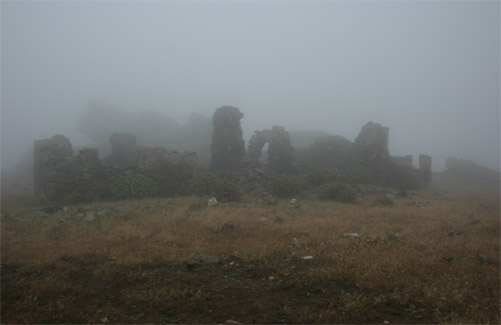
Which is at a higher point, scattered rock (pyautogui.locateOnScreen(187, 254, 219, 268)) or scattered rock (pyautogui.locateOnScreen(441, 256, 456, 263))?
scattered rock (pyautogui.locateOnScreen(441, 256, 456, 263))

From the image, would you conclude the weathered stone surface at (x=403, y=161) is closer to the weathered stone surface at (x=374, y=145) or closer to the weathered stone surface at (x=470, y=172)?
the weathered stone surface at (x=374, y=145)

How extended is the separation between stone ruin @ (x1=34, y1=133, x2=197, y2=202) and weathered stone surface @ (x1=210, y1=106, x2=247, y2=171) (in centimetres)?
455

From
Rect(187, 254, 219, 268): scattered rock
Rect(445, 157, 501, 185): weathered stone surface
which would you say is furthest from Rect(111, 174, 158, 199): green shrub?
Rect(445, 157, 501, 185): weathered stone surface

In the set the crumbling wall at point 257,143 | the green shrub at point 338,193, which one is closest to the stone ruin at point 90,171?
the green shrub at point 338,193

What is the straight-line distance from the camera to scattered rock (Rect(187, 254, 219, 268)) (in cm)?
623

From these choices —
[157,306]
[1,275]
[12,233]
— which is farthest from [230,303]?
[12,233]

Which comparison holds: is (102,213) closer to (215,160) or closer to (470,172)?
(215,160)

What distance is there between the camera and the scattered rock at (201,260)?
6.23 metres

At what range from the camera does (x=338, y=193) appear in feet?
50.8

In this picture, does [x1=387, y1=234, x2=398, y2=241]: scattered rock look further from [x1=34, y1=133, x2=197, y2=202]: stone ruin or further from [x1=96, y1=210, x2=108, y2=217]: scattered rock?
[x1=34, y1=133, x2=197, y2=202]: stone ruin

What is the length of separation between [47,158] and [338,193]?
18768 millimetres

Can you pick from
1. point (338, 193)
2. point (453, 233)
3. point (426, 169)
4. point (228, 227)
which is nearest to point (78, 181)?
point (228, 227)

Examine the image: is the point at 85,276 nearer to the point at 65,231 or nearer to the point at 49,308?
the point at 49,308

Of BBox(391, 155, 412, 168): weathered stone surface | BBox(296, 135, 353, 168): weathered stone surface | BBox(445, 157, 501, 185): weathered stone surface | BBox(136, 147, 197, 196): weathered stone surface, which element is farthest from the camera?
BBox(445, 157, 501, 185): weathered stone surface
